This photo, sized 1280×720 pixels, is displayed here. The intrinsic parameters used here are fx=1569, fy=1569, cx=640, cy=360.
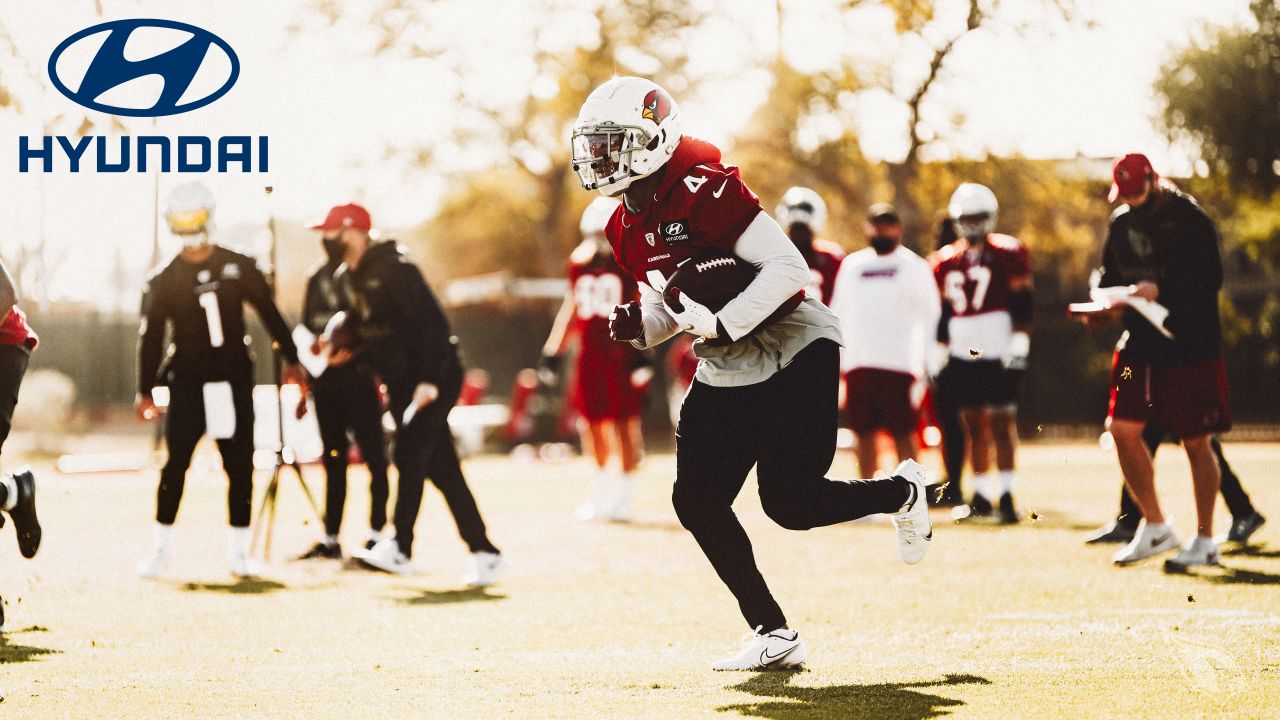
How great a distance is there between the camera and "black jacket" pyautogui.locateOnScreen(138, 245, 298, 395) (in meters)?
8.91

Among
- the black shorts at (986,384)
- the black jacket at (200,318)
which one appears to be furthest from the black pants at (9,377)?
the black shorts at (986,384)

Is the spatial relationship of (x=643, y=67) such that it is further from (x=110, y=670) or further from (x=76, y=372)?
(x=110, y=670)

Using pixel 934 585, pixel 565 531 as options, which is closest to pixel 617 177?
pixel 934 585

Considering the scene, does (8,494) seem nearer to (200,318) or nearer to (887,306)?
(200,318)

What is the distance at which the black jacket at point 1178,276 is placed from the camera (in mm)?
7875

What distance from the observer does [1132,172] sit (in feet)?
25.9

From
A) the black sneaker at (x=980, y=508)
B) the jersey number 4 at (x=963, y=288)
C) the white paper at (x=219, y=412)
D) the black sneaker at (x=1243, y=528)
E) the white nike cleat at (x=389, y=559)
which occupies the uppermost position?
the jersey number 4 at (x=963, y=288)

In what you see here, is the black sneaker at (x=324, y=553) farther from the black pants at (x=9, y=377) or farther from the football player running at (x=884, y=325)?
the football player running at (x=884, y=325)

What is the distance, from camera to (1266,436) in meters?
24.9

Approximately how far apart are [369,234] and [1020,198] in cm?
2175

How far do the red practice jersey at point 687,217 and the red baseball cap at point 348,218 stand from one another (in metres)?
3.90

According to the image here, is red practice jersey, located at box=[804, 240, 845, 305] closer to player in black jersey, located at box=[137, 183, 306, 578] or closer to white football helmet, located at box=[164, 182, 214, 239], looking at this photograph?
player in black jersey, located at box=[137, 183, 306, 578]

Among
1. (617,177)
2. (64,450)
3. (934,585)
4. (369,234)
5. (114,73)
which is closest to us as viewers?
(617,177)

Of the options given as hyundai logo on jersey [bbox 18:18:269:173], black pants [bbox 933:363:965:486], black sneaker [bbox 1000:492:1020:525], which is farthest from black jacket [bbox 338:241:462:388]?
black sneaker [bbox 1000:492:1020:525]
